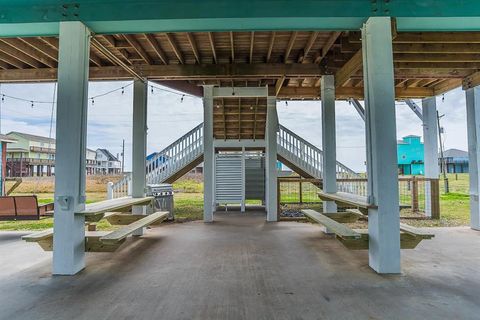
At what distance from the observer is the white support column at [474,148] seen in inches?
244

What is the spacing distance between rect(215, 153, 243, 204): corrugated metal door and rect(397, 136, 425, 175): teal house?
2040cm

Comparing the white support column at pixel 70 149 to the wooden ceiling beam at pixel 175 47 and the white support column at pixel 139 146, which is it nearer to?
the wooden ceiling beam at pixel 175 47

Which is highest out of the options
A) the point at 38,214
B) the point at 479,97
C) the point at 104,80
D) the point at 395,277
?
the point at 104,80

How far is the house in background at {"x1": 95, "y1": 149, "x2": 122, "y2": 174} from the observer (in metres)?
37.8

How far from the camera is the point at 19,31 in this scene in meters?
3.70

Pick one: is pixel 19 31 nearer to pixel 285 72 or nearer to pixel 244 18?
pixel 244 18

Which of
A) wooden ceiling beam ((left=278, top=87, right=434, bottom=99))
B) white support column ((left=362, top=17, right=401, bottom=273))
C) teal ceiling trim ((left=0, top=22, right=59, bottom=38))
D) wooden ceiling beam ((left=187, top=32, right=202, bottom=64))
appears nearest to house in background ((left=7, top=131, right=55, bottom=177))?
wooden ceiling beam ((left=187, top=32, right=202, bottom=64))

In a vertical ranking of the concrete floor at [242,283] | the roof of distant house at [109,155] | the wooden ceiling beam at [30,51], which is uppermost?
the roof of distant house at [109,155]

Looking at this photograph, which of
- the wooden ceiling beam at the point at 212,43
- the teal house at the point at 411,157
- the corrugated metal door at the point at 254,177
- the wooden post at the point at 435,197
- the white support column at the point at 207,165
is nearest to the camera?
the wooden ceiling beam at the point at 212,43

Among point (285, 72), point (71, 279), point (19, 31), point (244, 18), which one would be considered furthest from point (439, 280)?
point (19, 31)

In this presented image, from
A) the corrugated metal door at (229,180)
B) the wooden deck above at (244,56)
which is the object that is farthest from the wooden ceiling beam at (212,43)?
the corrugated metal door at (229,180)

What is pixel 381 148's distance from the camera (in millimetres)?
3531

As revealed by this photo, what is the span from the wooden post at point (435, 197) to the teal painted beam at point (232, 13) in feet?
18.0

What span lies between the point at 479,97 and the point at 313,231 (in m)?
4.82
